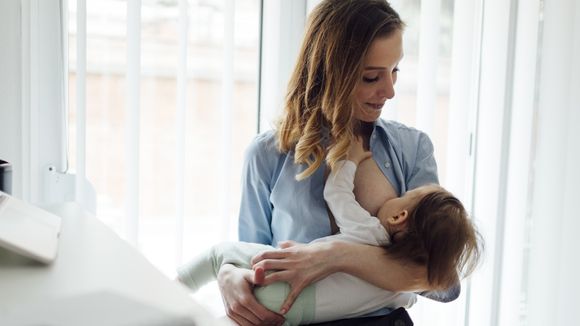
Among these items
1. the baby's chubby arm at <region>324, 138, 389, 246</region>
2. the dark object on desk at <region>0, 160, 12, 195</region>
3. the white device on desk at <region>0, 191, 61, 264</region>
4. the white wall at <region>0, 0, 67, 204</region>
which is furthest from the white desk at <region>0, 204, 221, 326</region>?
→ the white wall at <region>0, 0, 67, 204</region>

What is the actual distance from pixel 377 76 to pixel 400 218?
0.34 m

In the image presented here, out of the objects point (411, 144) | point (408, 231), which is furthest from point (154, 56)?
point (408, 231)

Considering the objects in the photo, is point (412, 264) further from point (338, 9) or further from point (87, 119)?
point (87, 119)

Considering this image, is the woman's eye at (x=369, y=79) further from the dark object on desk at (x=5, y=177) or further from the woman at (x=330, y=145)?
the dark object on desk at (x=5, y=177)

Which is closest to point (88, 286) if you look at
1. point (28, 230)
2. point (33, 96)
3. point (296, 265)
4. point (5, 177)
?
point (28, 230)

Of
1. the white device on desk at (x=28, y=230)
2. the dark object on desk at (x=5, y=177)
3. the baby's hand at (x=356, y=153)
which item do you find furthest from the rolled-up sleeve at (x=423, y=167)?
the white device on desk at (x=28, y=230)

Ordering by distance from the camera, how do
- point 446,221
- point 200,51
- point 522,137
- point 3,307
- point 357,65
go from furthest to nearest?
point 200,51, point 522,137, point 357,65, point 446,221, point 3,307

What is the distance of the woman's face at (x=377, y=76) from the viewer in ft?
4.69

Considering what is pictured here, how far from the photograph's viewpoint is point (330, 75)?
145 cm

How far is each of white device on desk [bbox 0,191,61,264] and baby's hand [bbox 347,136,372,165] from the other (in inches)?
38.3

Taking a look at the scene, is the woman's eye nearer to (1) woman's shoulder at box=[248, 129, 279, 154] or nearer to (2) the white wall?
(1) woman's shoulder at box=[248, 129, 279, 154]

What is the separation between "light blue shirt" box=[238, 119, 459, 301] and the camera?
1461mm

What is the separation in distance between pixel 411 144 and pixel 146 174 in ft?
2.64

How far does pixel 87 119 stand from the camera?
5.87 feet
